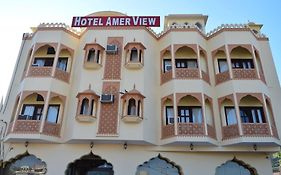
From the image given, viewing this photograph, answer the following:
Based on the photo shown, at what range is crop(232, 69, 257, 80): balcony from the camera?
1209cm

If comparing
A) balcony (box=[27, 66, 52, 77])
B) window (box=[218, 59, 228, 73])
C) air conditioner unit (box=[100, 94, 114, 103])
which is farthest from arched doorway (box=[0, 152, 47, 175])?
window (box=[218, 59, 228, 73])

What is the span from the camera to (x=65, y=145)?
11438mm

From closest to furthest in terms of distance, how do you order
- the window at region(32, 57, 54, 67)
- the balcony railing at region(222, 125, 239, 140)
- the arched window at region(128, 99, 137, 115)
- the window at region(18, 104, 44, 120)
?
the balcony railing at region(222, 125, 239, 140) → the arched window at region(128, 99, 137, 115) → the window at region(18, 104, 44, 120) → the window at region(32, 57, 54, 67)

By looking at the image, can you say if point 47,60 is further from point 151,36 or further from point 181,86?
point 181,86

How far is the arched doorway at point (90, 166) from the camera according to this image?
11562mm

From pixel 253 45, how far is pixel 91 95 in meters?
8.87

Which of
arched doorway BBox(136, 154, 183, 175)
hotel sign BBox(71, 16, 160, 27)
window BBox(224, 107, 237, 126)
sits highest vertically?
hotel sign BBox(71, 16, 160, 27)

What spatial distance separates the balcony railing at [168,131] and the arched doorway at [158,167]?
101 centimetres

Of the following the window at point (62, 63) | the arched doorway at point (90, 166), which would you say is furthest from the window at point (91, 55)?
the arched doorway at point (90, 166)

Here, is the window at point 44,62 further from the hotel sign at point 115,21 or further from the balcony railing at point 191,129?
the balcony railing at point 191,129

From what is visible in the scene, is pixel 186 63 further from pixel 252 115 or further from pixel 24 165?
pixel 24 165

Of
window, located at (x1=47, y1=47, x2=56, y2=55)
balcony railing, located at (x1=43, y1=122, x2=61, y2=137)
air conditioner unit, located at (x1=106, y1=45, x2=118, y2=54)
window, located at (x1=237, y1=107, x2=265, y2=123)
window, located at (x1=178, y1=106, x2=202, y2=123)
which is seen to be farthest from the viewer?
window, located at (x1=47, y1=47, x2=56, y2=55)

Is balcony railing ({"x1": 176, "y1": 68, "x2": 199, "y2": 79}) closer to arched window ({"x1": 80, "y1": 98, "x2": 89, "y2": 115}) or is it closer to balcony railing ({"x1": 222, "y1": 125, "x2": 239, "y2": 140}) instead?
balcony railing ({"x1": 222, "y1": 125, "x2": 239, "y2": 140})

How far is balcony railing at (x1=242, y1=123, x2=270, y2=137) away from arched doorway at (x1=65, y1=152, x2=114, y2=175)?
644 cm
